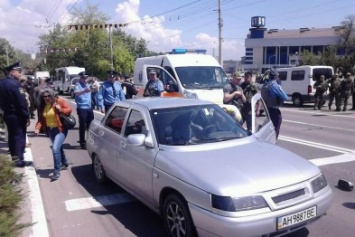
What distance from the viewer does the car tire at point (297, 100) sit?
21.4 meters

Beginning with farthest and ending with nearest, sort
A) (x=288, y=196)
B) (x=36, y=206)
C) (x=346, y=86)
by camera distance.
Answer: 1. (x=346, y=86)
2. (x=36, y=206)
3. (x=288, y=196)

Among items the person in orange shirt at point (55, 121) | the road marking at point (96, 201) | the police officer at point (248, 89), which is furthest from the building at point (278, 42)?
the road marking at point (96, 201)

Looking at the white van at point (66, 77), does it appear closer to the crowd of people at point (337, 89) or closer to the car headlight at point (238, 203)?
the crowd of people at point (337, 89)

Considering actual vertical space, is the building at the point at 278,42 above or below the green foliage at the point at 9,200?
above

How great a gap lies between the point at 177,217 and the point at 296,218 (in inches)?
47.2

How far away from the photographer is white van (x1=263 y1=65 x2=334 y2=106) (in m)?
20.4

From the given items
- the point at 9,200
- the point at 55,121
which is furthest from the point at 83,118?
the point at 9,200

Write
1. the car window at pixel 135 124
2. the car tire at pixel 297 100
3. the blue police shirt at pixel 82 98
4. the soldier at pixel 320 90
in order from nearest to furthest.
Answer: the car window at pixel 135 124 < the blue police shirt at pixel 82 98 < the soldier at pixel 320 90 < the car tire at pixel 297 100

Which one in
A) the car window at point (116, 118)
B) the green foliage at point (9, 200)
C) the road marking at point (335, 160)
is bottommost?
the road marking at point (335, 160)

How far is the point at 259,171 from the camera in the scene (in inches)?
155

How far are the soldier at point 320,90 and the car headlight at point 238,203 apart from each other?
53.9ft

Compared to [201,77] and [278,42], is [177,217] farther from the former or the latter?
[278,42]

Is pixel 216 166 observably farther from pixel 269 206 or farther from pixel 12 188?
pixel 12 188

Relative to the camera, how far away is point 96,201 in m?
5.79
